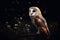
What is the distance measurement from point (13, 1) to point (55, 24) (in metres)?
0.90

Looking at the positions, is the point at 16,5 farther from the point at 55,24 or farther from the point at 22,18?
the point at 55,24

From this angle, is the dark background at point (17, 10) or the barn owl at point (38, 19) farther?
the dark background at point (17, 10)

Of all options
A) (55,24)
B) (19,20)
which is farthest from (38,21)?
(55,24)

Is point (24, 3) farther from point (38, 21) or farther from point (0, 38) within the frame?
point (38, 21)

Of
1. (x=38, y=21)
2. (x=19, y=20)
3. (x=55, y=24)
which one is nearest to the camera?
(x=38, y=21)

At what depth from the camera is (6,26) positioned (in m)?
6.07

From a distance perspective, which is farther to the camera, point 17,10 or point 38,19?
point 17,10

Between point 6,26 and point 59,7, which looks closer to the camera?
point 6,26

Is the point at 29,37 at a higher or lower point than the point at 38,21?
lower

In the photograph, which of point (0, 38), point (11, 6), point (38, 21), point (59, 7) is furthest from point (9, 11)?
point (38, 21)

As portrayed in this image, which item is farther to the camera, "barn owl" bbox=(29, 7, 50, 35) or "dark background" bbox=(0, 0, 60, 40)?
"dark background" bbox=(0, 0, 60, 40)

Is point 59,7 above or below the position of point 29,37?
above

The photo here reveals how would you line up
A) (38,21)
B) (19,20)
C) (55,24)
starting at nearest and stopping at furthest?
(38,21) → (19,20) → (55,24)

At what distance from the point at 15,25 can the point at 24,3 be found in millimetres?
464
